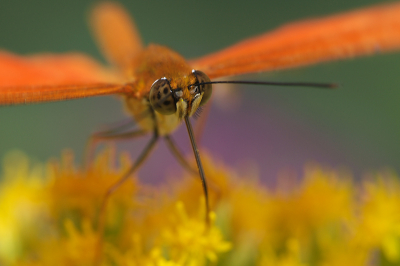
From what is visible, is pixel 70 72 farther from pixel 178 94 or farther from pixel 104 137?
pixel 178 94

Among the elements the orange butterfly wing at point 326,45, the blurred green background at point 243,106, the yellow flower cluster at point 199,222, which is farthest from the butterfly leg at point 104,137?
the blurred green background at point 243,106

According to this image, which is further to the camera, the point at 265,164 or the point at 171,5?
the point at 171,5

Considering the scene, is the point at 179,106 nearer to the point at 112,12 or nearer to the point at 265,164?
the point at 112,12

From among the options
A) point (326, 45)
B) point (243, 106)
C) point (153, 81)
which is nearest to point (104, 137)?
point (153, 81)

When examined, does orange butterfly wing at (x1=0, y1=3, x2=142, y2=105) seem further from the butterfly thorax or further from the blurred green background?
the blurred green background

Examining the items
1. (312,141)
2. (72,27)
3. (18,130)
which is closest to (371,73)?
(312,141)

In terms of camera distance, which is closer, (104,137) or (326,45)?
(326,45)

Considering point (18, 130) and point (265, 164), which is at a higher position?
A: point (18, 130)
